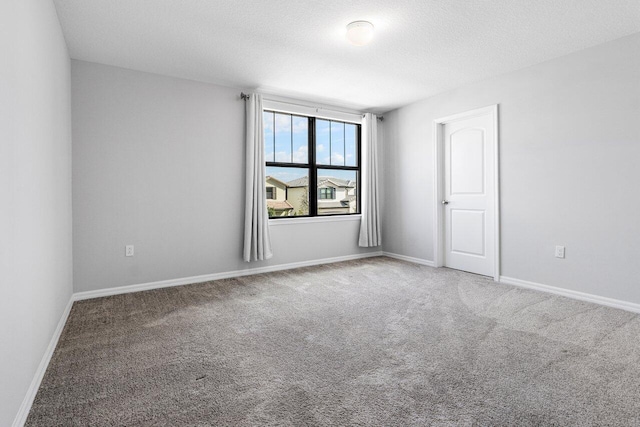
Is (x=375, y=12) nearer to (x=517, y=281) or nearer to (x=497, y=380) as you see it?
(x=497, y=380)

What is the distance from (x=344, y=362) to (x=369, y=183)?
3.65 metres

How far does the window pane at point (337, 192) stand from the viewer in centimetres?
520

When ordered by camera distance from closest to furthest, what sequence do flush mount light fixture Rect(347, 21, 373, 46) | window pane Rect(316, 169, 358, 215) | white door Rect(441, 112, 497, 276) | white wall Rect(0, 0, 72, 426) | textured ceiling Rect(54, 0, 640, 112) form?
white wall Rect(0, 0, 72, 426)
textured ceiling Rect(54, 0, 640, 112)
flush mount light fixture Rect(347, 21, 373, 46)
white door Rect(441, 112, 497, 276)
window pane Rect(316, 169, 358, 215)

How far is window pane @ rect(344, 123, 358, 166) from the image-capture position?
544cm

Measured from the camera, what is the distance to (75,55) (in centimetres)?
329

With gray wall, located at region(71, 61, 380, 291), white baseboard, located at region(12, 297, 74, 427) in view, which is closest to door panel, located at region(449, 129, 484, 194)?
gray wall, located at region(71, 61, 380, 291)

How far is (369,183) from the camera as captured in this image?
536 cm

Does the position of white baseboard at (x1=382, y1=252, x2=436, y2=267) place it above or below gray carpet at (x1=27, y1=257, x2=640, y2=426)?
above

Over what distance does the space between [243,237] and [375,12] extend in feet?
9.53

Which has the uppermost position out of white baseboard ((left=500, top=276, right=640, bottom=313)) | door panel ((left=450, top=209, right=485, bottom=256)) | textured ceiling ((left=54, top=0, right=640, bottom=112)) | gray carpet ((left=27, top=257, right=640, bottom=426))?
textured ceiling ((left=54, top=0, right=640, bottom=112))

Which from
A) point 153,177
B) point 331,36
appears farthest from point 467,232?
point 153,177

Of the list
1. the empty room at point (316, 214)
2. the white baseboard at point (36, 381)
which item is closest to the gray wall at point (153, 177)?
the empty room at point (316, 214)

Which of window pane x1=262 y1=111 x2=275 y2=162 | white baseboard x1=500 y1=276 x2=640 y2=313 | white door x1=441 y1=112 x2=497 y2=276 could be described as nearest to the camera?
white baseboard x1=500 y1=276 x2=640 y2=313

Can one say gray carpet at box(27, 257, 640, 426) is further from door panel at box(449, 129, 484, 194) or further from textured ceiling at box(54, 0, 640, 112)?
textured ceiling at box(54, 0, 640, 112)
